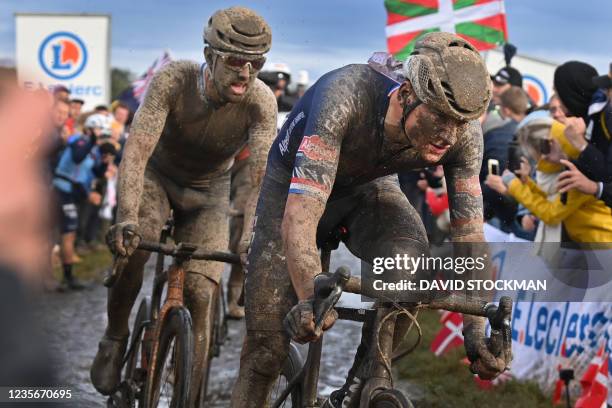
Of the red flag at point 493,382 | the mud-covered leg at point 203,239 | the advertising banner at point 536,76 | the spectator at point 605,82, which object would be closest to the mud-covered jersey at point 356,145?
the mud-covered leg at point 203,239

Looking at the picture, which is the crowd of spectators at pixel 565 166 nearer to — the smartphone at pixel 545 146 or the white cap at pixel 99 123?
the smartphone at pixel 545 146

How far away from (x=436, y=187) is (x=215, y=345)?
3840 millimetres

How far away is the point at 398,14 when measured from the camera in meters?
12.6

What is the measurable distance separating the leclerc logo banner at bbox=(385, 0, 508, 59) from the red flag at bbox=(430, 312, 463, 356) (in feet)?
8.68

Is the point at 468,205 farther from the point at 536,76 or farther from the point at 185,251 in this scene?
the point at 536,76

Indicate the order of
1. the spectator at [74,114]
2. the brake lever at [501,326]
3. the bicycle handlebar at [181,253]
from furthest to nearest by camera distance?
the spectator at [74,114]
the bicycle handlebar at [181,253]
the brake lever at [501,326]

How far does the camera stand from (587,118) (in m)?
8.06

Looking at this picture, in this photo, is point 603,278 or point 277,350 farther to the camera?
point 603,278

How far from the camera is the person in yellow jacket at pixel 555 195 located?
8102 mm

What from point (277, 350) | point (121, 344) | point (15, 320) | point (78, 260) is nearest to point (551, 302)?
point (121, 344)

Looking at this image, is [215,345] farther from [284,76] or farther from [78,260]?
[78,260]

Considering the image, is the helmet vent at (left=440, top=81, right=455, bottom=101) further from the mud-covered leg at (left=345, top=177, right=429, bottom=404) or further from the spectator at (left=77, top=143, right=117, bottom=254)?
the spectator at (left=77, top=143, right=117, bottom=254)

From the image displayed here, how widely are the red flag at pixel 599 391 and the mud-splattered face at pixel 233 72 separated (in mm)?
2833

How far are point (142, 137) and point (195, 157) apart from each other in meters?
0.73
